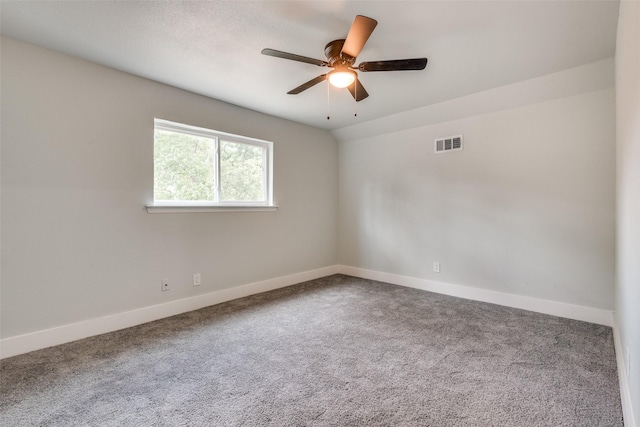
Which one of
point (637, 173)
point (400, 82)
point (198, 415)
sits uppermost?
point (400, 82)

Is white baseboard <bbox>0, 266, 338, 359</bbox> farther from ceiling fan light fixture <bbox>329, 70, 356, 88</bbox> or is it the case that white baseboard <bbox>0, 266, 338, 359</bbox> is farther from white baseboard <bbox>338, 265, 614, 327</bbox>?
ceiling fan light fixture <bbox>329, 70, 356, 88</bbox>

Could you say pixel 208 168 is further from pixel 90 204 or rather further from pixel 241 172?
pixel 90 204

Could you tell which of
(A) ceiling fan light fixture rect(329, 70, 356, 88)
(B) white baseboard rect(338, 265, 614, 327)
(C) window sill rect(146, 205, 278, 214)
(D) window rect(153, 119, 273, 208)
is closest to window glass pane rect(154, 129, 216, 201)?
(D) window rect(153, 119, 273, 208)

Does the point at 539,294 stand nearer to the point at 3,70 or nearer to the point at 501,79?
the point at 501,79

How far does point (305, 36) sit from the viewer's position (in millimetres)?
2143

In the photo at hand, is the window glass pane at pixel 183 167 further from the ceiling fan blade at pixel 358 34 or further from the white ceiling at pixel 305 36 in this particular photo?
the ceiling fan blade at pixel 358 34

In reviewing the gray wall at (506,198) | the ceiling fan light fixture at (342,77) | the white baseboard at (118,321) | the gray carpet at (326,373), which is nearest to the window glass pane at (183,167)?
the white baseboard at (118,321)

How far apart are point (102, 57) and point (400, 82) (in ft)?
8.60

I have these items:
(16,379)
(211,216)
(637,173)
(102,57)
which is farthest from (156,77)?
(637,173)

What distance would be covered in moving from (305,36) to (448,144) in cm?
236

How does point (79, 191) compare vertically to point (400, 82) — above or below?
below

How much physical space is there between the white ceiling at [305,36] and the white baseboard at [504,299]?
224cm

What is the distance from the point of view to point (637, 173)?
1253 millimetres

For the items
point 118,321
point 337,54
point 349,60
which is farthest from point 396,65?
point 118,321
